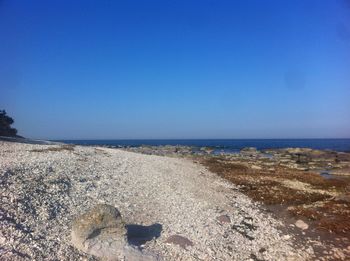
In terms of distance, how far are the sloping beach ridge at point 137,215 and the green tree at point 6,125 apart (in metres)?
19.7

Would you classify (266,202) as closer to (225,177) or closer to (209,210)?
(209,210)

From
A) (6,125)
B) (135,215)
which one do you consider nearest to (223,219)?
(135,215)

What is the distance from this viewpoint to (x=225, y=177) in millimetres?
29672

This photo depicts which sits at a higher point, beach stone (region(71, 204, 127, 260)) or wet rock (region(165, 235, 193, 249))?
beach stone (region(71, 204, 127, 260))

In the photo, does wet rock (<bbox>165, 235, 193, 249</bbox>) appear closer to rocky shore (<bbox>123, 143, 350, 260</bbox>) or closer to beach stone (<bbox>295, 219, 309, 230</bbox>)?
rocky shore (<bbox>123, 143, 350, 260</bbox>)

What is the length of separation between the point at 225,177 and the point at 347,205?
10870 millimetres

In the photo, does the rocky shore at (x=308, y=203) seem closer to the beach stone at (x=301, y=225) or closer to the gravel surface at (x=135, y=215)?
the beach stone at (x=301, y=225)

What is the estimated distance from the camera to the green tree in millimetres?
39753

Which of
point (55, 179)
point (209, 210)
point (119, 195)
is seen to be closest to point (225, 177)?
point (209, 210)

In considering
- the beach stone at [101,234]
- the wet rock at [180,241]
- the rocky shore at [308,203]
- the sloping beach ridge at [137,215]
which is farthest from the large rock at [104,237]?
the rocky shore at [308,203]

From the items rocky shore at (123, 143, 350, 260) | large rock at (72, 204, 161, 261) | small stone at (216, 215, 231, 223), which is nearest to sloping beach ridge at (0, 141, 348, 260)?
small stone at (216, 215, 231, 223)

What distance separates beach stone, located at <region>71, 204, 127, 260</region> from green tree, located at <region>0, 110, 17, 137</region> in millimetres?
32882

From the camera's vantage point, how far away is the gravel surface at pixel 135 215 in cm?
1080

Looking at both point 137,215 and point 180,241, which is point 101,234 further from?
point 137,215
